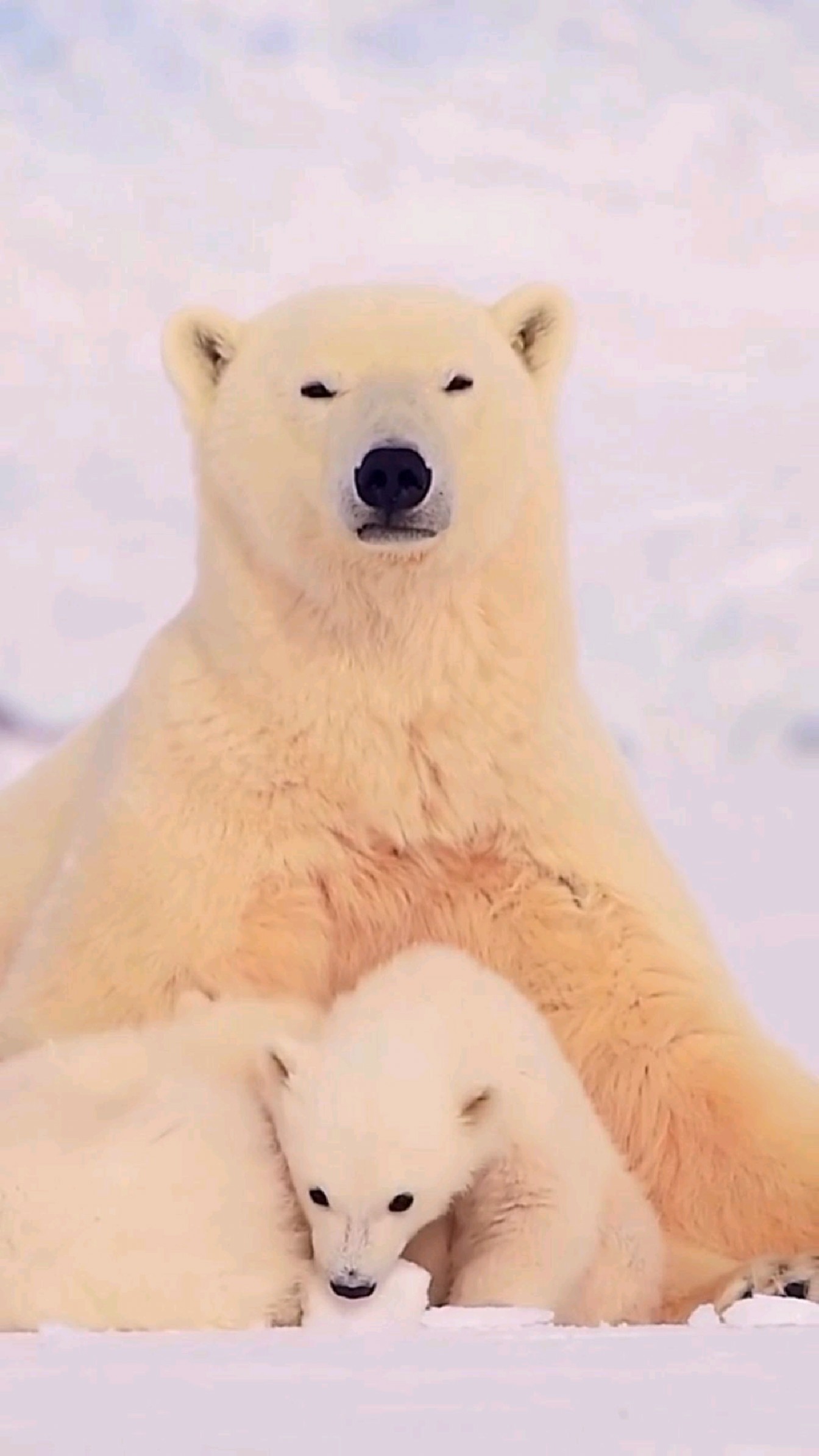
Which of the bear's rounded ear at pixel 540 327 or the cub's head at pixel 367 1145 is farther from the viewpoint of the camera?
the bear's rounded ear at pixel 540 327

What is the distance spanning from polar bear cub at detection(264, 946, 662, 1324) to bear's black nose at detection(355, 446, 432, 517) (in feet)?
1.73

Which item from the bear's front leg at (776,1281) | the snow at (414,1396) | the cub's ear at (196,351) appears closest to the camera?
the snow at (414,1396)

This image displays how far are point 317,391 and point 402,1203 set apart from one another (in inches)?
44.3

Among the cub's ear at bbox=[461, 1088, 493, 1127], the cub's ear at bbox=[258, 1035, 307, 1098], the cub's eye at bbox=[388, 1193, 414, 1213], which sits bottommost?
the cub's eye at bbox=[388, 1193, 414, 1213]

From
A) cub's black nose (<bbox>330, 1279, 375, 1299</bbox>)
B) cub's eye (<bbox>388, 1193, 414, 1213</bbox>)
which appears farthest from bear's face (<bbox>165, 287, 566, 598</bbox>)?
cub's black nose (<bbox>330, 1279, 375, 1299</bbox>)

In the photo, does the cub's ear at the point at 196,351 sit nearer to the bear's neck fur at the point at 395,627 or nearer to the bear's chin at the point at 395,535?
the bear's neck fur at the point at 395,627

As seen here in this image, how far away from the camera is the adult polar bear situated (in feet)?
10.1

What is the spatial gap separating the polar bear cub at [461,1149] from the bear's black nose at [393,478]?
53 cm

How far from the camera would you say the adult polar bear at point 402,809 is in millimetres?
3072

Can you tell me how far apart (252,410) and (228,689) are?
1.20ft

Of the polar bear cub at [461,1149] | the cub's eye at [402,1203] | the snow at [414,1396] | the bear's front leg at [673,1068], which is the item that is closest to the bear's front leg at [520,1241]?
the polar bear cub at [461,1149]

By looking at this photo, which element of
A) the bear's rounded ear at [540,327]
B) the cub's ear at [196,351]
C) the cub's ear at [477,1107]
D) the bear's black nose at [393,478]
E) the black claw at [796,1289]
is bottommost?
the black claw at [796,1289]

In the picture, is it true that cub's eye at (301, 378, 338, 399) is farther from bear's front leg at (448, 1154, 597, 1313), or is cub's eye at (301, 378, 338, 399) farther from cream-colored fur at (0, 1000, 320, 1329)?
bear's front leg at (448, 1154, 597, 1313)

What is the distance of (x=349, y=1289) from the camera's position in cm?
237
